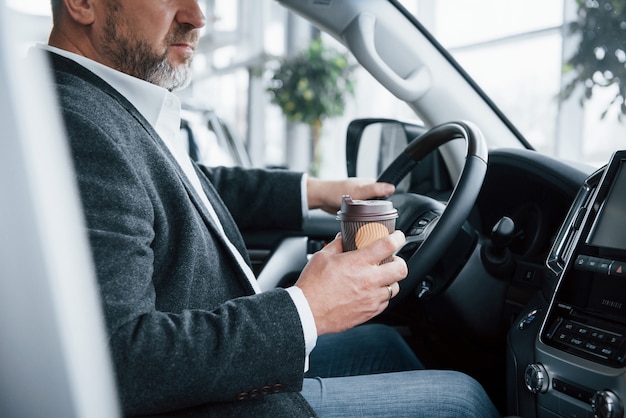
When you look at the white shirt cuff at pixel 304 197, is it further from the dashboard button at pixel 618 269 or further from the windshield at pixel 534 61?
the windshield at pixel 534 61

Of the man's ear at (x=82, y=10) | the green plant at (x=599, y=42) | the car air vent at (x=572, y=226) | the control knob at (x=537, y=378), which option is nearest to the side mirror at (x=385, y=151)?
the car air vent at (x=572, y=226)

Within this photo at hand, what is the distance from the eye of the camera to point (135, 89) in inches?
35.7

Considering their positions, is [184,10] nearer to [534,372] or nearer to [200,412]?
[200,412]

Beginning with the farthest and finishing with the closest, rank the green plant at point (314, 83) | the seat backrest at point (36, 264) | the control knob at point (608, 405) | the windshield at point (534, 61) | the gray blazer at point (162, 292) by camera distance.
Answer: the green plant at point (314, 83)
the windshield at point (534, 61)
the control knob at point (608, 405)
the gray blazer at point (162, 292)
the seat backrest at point (36, 264)

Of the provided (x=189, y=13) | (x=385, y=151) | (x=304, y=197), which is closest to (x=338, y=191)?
(x=304, y=197)

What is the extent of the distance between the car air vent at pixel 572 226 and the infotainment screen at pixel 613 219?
0.13 feet

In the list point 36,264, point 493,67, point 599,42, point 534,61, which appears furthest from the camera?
point 493,67

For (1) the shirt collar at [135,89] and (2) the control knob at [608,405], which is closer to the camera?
(2) the control knob at [608,405]

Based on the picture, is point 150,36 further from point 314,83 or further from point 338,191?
point 314,83

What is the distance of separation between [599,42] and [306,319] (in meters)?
2.15

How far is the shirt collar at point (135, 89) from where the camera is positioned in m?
0.89

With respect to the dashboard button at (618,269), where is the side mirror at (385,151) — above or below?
above

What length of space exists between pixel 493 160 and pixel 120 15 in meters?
0.76

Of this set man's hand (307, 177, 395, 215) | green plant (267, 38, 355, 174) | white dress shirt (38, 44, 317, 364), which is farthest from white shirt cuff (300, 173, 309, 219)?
green plant (267, 38, 355, 174)
